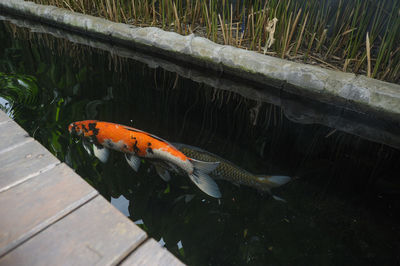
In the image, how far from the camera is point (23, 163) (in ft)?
3.19

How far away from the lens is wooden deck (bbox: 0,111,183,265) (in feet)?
2.26

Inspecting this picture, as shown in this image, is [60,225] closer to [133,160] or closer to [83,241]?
[83,241]

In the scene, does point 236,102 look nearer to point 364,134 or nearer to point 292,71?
point 292,71

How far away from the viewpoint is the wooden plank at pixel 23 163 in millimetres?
902

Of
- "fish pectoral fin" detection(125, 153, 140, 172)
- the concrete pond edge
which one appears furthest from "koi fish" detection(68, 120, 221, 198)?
the concrete pond edge

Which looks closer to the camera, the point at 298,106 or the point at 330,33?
the point at 298,106

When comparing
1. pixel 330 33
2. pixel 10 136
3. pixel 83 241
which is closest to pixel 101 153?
pixel 10 136

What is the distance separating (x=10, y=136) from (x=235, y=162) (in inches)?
46.5

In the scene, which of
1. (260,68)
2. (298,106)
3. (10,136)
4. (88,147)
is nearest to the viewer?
(10,136)

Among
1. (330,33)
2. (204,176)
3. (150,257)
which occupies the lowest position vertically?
(204,176)

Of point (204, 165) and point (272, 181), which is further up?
point (204, 165)

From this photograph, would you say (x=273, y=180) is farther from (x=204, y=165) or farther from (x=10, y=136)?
(x=10, y=136)

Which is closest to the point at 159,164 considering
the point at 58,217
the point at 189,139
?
the point at 189,139

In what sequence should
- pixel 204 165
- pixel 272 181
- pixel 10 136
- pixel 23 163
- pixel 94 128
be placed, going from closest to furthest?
pixel 23 163 < pixel 10 136 < pixel 204 165 < pixel 272 181 < pixel 94 128
